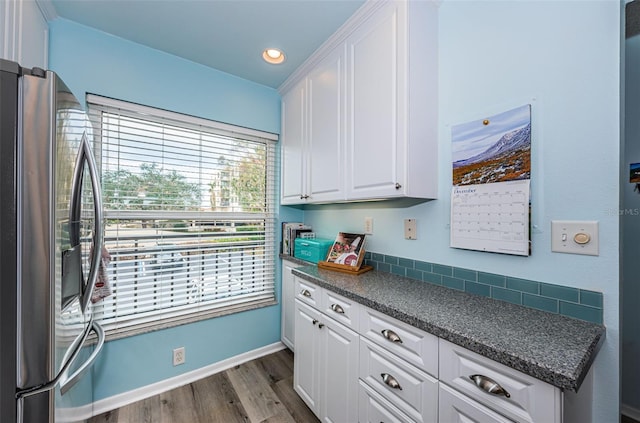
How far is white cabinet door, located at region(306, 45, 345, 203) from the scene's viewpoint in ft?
5.52

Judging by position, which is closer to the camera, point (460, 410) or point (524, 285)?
point (460, 410)

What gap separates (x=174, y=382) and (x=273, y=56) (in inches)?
99.2

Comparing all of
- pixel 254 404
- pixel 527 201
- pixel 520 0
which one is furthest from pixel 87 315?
pixel 520 0

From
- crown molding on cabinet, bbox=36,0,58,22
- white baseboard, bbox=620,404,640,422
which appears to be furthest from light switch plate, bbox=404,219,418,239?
crown molding on cabinet, bbox=36,0,58,22

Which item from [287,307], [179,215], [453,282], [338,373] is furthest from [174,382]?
[453,282]

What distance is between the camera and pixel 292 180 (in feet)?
7.28

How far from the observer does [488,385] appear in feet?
2.56

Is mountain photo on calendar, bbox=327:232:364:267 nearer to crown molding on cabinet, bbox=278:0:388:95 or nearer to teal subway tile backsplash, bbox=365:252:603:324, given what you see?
teal subway tile backsplash, bbox=365:252:603:324

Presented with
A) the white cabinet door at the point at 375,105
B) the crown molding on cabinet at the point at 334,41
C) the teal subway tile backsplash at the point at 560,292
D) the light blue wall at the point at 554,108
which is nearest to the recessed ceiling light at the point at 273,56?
the crown molding on cabinet at the point at 334,41

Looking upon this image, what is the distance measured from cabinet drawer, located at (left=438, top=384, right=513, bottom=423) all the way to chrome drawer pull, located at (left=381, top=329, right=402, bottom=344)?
21 cm

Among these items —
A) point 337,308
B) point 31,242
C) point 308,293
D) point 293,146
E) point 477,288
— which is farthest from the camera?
point 293,146

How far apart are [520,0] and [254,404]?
2.66m

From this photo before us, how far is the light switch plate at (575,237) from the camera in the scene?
3.09ft

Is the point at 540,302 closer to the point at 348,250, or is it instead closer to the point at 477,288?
the point at 477,288
